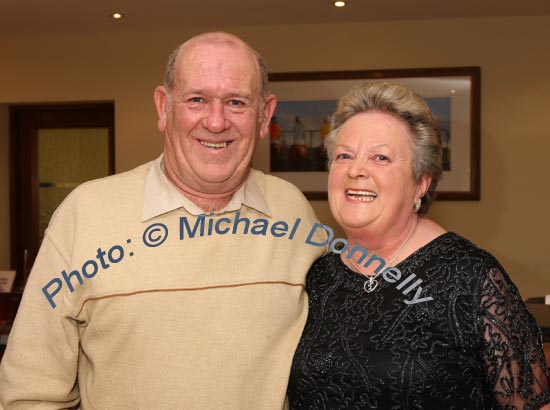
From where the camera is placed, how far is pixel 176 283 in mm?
1620

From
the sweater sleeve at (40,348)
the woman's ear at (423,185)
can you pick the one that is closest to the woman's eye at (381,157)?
the woman's ear at (423,185)

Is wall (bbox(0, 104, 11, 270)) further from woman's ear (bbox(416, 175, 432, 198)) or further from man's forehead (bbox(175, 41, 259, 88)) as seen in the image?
woman's ear (bbox(416, 175, 432, 198))

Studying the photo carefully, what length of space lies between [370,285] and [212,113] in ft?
1.84

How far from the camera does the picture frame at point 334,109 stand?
5.21 m

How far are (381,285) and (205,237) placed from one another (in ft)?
1.44

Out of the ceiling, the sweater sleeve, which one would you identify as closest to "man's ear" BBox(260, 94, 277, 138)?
the sweater sleeve

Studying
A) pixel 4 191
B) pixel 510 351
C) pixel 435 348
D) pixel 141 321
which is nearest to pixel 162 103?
pixel 141 321

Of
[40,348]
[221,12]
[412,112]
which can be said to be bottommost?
[40,348]

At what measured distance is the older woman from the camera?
1.57 metres

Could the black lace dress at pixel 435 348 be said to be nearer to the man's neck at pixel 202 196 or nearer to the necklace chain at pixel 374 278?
the necklace chain at pixel 374 278

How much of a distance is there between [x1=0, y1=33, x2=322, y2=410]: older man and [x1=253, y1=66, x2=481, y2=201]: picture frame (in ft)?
12.1

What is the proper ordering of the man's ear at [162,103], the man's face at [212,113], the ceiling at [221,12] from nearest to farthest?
the man's face at [212,113]
the man's ear at [162,103]
the ceiling at [221,12]

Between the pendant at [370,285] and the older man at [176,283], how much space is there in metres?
0.16

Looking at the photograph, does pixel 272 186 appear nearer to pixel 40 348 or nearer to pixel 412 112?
pixel 412 112
